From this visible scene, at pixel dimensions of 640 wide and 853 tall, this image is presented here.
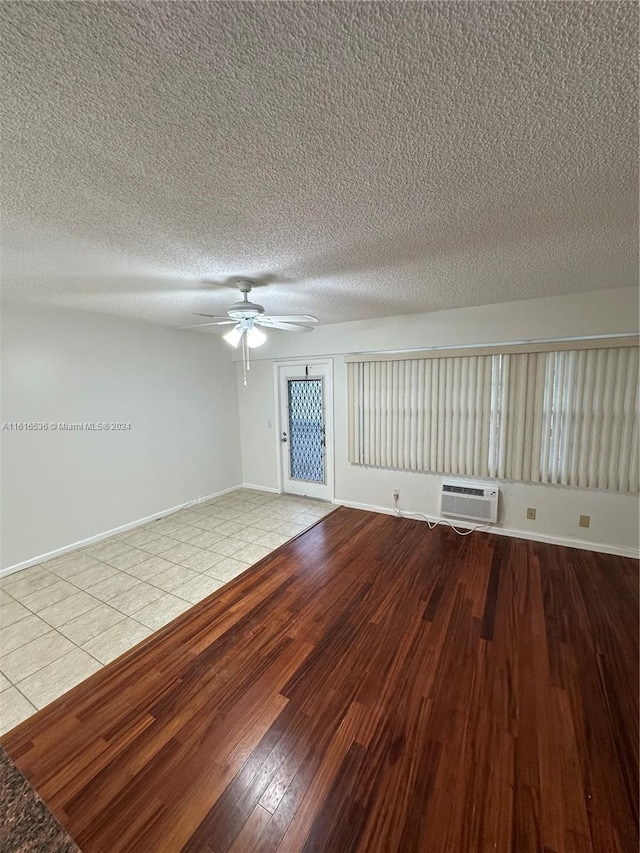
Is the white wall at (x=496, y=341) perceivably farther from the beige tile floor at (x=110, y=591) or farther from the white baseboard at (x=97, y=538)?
the white baseboard at (x=97, y=538)

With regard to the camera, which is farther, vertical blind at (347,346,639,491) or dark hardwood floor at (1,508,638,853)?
vertical blind at (347,346,639,491)

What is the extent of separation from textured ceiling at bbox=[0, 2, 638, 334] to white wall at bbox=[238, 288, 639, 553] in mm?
1117

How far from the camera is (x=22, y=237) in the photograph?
173 cm

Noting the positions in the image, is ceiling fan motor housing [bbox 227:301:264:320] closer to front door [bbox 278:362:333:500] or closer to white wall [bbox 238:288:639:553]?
white wall [bbox 238:288:639:553]

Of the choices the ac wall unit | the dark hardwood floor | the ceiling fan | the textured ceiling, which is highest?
the textured ceiling

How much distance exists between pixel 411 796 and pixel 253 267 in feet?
9.19

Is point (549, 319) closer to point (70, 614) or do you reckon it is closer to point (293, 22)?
point (293, 22)

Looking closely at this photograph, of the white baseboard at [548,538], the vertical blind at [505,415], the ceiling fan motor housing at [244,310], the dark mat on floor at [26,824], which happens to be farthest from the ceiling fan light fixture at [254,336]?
the white baseboard at [548,538]

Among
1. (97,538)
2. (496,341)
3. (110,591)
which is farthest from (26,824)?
(496,341)

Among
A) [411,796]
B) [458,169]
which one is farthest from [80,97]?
[411,796]

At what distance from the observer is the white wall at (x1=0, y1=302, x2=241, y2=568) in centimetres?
317

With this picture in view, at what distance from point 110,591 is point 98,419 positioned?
6.15 ft

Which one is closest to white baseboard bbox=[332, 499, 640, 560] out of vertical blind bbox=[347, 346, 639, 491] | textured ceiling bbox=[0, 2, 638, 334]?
vertical blind bbox=[347, 346, 639, 491]

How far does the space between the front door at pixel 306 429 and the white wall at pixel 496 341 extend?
165 mm
